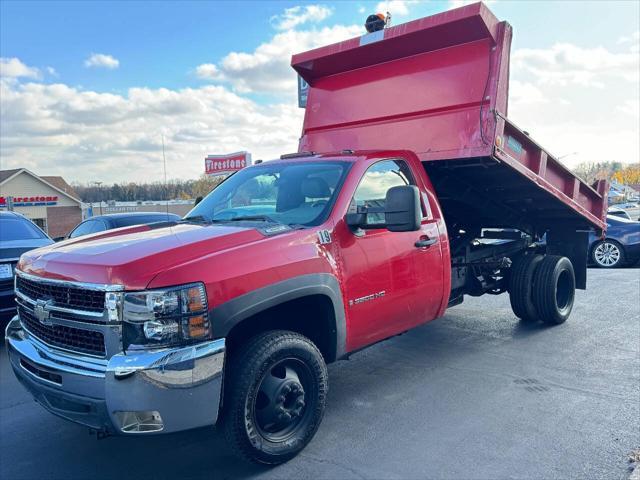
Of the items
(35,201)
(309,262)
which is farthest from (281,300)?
(35,201)

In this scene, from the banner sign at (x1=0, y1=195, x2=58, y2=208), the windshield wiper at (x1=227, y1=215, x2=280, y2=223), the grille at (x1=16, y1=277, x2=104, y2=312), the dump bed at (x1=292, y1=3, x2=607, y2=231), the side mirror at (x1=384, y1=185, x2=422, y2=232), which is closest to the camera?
the grille at (x1=16, y1=277, x2=104, y2=312)

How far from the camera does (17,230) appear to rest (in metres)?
7.30

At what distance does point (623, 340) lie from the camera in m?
5.85

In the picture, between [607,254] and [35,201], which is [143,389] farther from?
[35,201]

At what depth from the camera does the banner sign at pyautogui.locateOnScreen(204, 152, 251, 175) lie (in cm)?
2334

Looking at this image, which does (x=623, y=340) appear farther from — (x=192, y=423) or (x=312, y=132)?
(x=192, y=423)

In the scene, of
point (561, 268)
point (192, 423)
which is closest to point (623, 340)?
point (561, 268)

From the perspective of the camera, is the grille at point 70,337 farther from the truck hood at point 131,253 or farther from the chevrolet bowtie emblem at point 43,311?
the truck hood at point 131,253

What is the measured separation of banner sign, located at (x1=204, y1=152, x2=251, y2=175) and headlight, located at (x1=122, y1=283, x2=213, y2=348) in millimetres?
19931

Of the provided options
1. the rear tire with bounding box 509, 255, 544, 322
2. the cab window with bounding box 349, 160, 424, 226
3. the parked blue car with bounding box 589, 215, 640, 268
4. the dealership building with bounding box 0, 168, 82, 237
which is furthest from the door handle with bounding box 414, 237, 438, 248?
the dealership building with bounding box 0, 168, 82, 237

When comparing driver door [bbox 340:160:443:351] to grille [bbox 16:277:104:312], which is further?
driver door [bbox 340:160:443:351]

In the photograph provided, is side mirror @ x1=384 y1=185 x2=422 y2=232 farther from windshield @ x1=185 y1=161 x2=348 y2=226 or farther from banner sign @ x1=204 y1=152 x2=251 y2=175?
banner sign @ x1=204 y1=152 x2=251 y2=175

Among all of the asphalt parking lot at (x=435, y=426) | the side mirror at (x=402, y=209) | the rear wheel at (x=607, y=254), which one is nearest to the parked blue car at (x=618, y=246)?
the rear wheel at (x=607, y=254)

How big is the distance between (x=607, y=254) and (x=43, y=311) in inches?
483
